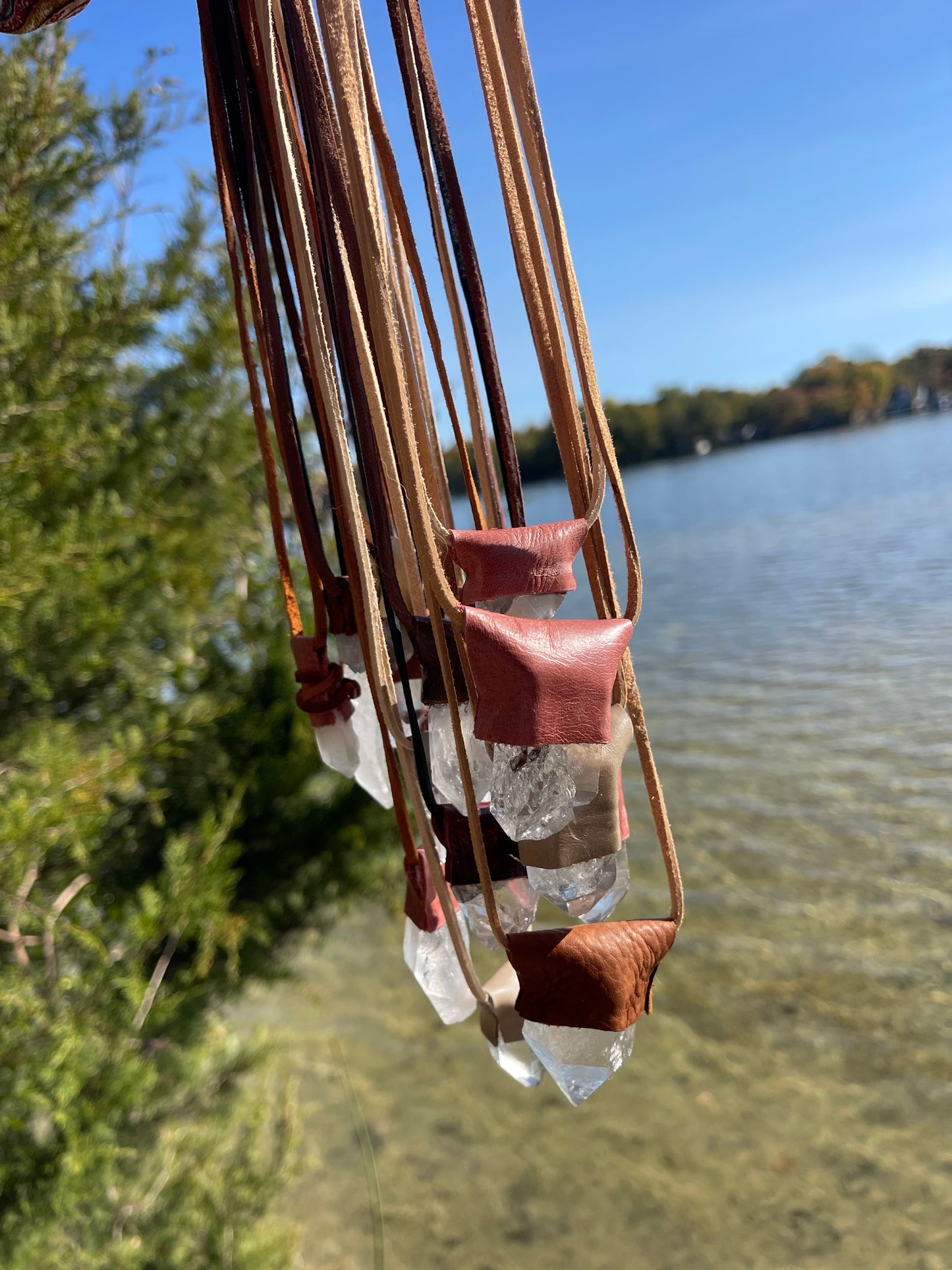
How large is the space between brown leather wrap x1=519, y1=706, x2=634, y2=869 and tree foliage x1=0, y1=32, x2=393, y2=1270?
0.98 m

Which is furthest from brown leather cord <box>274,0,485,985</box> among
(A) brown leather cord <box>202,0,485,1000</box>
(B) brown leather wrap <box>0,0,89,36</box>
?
(B) brown leather wrap <box>0,0,89,36</box>

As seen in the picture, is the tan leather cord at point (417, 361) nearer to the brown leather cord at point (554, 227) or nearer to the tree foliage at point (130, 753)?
the brown leather cord at point (554, 227)

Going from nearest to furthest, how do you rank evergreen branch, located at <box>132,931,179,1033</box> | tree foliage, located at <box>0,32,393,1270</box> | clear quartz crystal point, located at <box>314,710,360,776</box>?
1. clear quartz crystal point, located at <box>314,710,360,776</box>
2. tree foliage, located at <box>0,32,393,1270</box>
3. evergreen branch, located at <box>132,931,179,1033</box>

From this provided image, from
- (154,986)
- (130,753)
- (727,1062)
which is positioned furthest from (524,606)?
(727,1062)

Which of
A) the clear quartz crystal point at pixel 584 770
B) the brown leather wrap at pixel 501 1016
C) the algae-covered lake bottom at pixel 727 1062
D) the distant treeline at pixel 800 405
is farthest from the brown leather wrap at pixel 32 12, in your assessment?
→ the distant treeline at pixel 800 405

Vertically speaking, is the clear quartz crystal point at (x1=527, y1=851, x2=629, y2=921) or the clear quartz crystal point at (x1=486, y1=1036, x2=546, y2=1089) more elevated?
the clear quartz crystal point at (x1=527, y1=851, x2=629, y2=921)

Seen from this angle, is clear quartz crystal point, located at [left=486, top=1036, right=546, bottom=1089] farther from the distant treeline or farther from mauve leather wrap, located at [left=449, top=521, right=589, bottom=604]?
the distant treeline

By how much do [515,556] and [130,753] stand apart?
4.17 feet

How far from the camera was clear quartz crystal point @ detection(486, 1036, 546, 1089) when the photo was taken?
50cm

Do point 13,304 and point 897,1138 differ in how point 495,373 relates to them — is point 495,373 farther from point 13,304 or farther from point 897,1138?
point 897,1138

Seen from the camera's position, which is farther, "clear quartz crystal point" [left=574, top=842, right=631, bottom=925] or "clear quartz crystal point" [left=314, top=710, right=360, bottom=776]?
"clear quartz crystal point" [left=314, top=710, right=360, bottom=776]

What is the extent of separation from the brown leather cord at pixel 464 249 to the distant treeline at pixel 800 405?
2236cm

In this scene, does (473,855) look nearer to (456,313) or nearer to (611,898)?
(611,898)

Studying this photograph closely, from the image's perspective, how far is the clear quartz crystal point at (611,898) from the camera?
455mm
